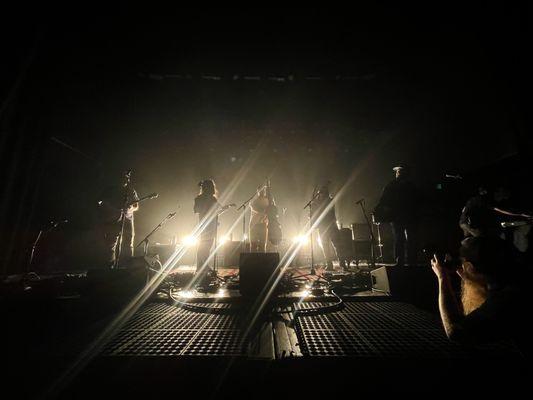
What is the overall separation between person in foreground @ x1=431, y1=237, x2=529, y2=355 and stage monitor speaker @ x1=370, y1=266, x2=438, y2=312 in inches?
77.2

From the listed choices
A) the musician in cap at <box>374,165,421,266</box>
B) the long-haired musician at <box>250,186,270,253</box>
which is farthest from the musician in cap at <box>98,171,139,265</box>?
the musician in cap at <box>374,165,421,266</box>

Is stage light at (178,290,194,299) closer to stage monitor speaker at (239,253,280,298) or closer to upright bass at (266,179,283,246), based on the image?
stage monitor speaker at (239,253,280,298)

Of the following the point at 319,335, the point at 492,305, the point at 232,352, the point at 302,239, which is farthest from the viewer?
the point at 302,239

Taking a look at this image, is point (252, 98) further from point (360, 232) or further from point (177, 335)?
point (177, 335)

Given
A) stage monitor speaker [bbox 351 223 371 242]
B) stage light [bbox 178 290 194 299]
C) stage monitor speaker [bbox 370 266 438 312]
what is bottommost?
stage light [bbox 178 290 194 299]

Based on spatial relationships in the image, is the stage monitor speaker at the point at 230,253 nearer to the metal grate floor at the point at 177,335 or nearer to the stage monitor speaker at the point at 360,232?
the stage monitor speaker at the point at 360,232

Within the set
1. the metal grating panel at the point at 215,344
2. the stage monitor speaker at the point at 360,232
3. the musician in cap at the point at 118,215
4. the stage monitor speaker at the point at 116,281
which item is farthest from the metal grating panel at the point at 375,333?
the stage monitor speaker at the point at 360,232

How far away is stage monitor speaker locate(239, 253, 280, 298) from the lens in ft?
12.1

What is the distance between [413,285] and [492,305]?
2336 millimetres

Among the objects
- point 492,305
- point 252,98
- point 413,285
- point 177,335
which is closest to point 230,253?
point 252,98

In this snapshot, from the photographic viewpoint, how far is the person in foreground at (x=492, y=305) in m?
1.52

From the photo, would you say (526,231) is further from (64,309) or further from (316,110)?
(64,309)

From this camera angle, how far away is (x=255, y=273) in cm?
370

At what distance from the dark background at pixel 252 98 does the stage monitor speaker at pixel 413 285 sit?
5.62 m
